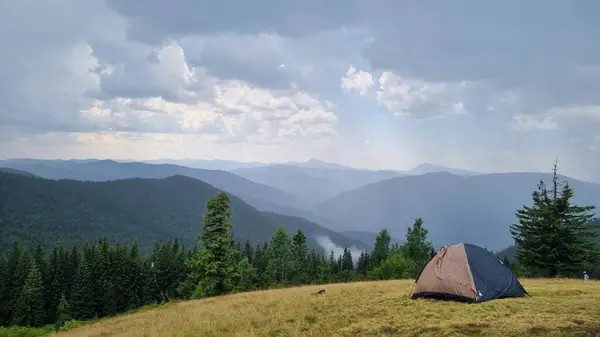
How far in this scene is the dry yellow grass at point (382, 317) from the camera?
1280cm

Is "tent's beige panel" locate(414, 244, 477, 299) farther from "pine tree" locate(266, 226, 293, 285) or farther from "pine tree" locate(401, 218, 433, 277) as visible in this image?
"pine tree" locate(266, 226, 293, 285)

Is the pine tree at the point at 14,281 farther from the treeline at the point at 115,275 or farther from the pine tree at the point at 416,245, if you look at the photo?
the pine tree at the point at 416,245

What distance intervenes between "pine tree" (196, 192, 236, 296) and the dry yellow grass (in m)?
17.0

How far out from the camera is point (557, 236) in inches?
1463

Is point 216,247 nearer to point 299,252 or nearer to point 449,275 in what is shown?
point 449,275

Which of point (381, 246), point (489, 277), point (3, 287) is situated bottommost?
point (3, 287)

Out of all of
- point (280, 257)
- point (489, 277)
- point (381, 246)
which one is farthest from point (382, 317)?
point (381, 246)

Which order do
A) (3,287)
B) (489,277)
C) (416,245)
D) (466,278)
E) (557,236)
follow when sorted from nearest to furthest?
(466,278) < (489,277) < (557,236) < (416,245) < (3,287)

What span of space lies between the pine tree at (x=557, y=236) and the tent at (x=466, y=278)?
2260 cm

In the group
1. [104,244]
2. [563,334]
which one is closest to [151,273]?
[104,244]

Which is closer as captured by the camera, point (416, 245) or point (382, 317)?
point (382, 317)

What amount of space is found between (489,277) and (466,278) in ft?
3.93

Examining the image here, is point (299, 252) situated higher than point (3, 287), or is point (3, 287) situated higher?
point (299, 252)

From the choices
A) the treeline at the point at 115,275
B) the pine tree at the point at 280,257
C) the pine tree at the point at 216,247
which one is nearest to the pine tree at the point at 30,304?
the treeline at the point at 115,275
